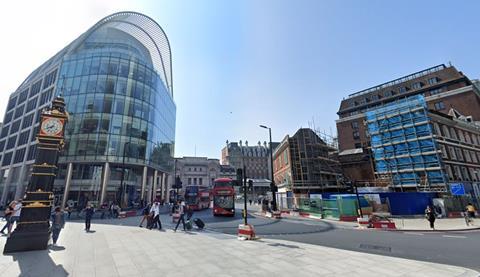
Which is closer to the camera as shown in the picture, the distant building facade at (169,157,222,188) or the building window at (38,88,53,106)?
the building window at (38,88,53,106)

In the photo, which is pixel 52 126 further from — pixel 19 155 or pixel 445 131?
pixel 19 155

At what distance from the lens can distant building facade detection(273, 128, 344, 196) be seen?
35500mm

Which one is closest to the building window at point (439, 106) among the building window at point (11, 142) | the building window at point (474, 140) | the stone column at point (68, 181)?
the building window at point (474, 140)

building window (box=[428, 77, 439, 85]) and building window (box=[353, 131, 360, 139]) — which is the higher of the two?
building window (box=[428, 77, 439, 85])

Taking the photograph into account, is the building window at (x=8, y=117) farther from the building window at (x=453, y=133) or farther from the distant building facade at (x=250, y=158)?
the building window at (x=453, y=133)

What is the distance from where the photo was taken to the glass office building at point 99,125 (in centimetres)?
3412

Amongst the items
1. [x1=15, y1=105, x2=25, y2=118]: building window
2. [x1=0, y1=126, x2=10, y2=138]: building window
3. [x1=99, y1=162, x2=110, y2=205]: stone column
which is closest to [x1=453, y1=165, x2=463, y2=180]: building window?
[x1=99, y1=162, x2=110, y2=205]: stone column

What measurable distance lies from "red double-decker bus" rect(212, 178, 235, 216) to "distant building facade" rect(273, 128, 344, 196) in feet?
46.1

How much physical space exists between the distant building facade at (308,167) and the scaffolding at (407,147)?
7.84 meters

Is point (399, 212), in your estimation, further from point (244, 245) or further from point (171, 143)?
point (171, 143)

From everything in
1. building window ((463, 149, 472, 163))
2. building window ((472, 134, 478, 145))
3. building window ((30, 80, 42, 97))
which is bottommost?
building window ((463, 149, 472, 163))

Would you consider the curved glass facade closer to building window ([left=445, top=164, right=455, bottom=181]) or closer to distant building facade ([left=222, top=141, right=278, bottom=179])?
Answer: building window ([left=445, top=164, right=455, bottom=181])

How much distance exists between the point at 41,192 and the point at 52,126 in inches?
122

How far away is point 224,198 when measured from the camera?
24.8 meters
